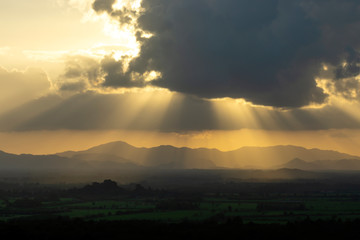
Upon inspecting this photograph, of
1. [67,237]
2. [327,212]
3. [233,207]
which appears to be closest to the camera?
[67,237]

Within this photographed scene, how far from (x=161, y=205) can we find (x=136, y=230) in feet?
266

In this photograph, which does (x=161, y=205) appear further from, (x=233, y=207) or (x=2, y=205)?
(x=2, y=205)

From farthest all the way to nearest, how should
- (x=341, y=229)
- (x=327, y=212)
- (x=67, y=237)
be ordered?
(x=327, y=212) < (x=341, y=229) < (x=67, y=237)

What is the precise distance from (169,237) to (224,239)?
454 inches

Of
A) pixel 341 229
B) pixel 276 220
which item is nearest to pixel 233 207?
pixel 276 220

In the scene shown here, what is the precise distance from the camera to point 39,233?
110 meters

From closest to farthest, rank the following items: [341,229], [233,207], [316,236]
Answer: [316,236] < [341,229] < [233,207]

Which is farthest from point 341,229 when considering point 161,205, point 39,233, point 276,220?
point 161,205

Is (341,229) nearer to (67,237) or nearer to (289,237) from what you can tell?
(289,237)

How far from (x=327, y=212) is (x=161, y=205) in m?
61.2

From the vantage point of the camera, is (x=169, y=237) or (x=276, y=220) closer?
(x=169, y=237)

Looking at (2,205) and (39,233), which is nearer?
(39,233)

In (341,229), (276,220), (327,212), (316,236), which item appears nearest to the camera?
(316,236)

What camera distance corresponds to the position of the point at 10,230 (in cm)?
11081
